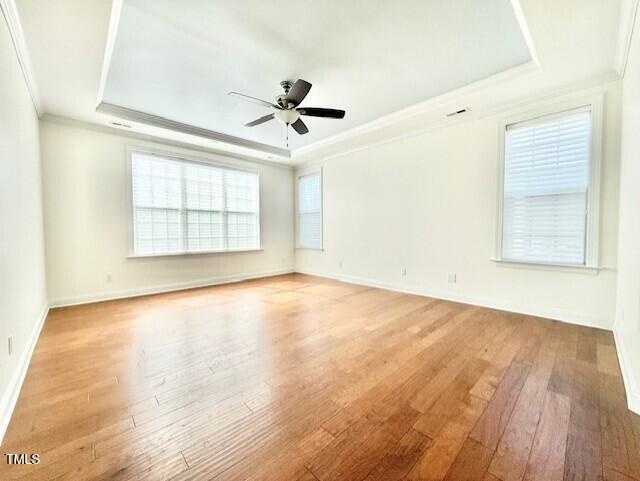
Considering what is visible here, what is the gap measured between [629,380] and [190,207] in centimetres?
572

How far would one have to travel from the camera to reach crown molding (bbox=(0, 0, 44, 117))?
6.08ft

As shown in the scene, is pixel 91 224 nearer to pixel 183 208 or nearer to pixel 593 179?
pixel 183 208

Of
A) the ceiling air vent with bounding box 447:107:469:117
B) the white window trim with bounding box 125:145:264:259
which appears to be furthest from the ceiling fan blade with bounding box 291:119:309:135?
the white window trim with bounding box 125:145:264:259

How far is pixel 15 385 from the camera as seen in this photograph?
1.79m

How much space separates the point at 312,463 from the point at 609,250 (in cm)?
351

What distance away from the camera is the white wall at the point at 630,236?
1761mm

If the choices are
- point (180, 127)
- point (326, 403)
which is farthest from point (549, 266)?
point (180, 127)

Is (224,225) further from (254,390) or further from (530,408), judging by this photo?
(530,408)

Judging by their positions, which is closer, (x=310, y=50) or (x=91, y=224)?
(x=310, y=50)

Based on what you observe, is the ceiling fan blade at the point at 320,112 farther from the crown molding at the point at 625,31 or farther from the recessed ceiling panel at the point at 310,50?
the crown molding at the point at 625,31

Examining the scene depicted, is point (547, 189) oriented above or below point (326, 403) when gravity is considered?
above

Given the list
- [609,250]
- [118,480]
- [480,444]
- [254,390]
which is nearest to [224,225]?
[254,390]

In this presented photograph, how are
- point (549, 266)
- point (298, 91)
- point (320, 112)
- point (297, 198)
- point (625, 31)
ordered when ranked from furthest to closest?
point (297, 198)
point (549, 266)
point (320, 112)
point (298, 91)
point (625, 31)

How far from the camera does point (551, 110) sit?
3131mm
